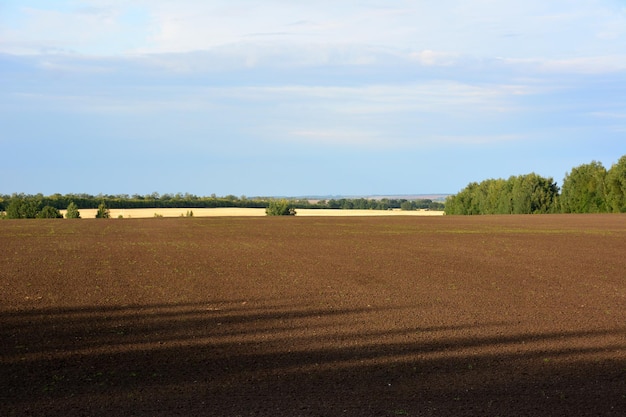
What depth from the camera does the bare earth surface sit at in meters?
9.73

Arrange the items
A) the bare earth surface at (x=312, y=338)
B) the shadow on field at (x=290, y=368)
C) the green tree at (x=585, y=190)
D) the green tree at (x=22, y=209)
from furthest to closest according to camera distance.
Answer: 1. the green tree at (x=22, y=209)
2. the green tree at (x=585, y=190)
3. the bare earth surface at (x=312, y=338)
4. the shadow on field at (x=290, y=368)

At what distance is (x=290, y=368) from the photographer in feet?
37.6

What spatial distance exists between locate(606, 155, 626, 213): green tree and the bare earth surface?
68.8 metres

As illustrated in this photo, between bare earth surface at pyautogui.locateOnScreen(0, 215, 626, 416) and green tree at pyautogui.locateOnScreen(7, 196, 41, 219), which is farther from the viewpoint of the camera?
green tree at pyautogui.locateOnScreen(7, 196, 41, 219)

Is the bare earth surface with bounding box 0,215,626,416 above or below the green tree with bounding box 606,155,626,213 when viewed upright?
below

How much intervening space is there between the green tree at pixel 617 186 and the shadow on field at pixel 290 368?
8283cm

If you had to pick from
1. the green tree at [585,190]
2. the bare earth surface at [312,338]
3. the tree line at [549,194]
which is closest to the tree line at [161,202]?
the tree line at [549,194]

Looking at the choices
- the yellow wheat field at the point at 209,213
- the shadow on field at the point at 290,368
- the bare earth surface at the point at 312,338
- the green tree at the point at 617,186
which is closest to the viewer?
the shadow on field at the point at 290,368

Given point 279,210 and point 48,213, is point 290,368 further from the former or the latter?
point 279,210

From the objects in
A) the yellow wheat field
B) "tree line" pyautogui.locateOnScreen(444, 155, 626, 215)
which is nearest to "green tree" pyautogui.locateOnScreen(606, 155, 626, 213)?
"tree line" pyautogui.locateOnScreen(444, 155, 626, 215)

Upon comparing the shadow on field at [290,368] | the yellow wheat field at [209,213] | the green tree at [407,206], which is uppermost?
the green tree at [407,206]

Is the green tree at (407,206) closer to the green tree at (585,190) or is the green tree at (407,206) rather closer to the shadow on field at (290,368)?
the green tree at (585,190)

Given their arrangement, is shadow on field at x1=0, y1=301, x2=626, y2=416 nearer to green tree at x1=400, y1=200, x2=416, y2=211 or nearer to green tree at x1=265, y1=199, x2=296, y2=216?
green tree at x1=265, y1=199, x2=296, y2=216

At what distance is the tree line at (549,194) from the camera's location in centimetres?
9369
